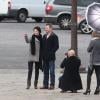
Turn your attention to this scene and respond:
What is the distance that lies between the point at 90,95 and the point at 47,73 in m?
1.57

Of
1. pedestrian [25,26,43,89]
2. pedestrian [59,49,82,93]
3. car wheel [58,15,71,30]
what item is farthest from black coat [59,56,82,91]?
car wheel [58,15,71,30]

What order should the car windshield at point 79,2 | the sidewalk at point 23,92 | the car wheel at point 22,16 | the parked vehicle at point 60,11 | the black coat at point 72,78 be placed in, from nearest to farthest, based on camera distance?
the sidewalk at point 23,92 < the black coat at point 72,78 < the car windshield at point 79,2 < the parked vehicle at point 60,11 < the car wheel at point 22,16

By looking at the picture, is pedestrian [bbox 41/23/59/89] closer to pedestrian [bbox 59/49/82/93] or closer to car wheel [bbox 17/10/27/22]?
pedestrian [bbox 59/49/82/93]

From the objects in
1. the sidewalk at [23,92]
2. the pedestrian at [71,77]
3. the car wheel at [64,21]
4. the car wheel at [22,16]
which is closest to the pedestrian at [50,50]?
the sidewalk at [23,92]

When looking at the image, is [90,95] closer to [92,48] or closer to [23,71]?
[92,48]

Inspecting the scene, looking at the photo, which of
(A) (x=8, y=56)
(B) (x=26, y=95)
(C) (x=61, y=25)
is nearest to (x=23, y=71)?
(A) (x=8, y=56)

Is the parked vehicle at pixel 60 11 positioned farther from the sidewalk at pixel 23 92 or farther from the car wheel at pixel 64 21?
the sidewalk at pixel 23 92

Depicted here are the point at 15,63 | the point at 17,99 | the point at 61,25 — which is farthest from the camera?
the point at 61,25

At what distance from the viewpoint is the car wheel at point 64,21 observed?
31.1m

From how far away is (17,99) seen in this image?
11.7 meters

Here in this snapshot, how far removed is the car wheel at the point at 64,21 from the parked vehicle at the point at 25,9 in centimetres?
594

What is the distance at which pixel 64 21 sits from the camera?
103ft

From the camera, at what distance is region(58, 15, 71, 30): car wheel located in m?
31.1

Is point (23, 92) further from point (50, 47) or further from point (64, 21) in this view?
point (64, 21)
